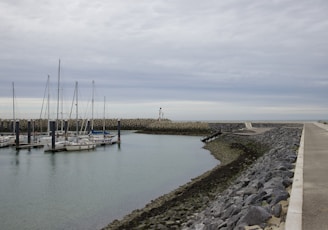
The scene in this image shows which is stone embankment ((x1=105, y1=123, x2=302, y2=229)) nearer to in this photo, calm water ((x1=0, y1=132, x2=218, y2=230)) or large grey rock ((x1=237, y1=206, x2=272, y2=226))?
large grey rock ((x1=237, y1=206, x2=272, y2=226))

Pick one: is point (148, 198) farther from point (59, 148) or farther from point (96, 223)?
point (59, 148)

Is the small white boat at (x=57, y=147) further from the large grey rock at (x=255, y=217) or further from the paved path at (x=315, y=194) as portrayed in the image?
the large grey rock at (x=255, y=217)

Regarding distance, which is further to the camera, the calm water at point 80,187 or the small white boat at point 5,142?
the small white boat at point 5,142

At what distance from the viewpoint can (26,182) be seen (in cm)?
1848

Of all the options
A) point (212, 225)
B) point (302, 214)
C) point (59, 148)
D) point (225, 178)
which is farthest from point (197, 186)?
point (59, 148)

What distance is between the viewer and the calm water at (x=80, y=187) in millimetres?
11414

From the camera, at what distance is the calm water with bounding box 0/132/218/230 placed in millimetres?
11414

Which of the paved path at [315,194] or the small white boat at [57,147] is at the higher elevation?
the paved path at [315,194]

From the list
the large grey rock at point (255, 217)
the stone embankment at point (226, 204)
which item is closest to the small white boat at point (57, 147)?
the stone embankment at point (226, 204)

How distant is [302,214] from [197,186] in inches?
395

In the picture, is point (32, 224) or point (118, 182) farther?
point (118, 182)

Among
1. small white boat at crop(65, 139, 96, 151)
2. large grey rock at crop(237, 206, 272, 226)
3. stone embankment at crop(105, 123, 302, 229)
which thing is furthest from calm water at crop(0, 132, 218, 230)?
small white boat at crop(65, 139, 96, 151)

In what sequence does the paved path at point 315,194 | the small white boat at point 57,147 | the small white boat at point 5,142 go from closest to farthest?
the paved path at point 315,194 < the small white boat at point 57,147 < the small white boat at point 5,142

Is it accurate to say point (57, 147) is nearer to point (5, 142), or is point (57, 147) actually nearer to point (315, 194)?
point (5, 142)
